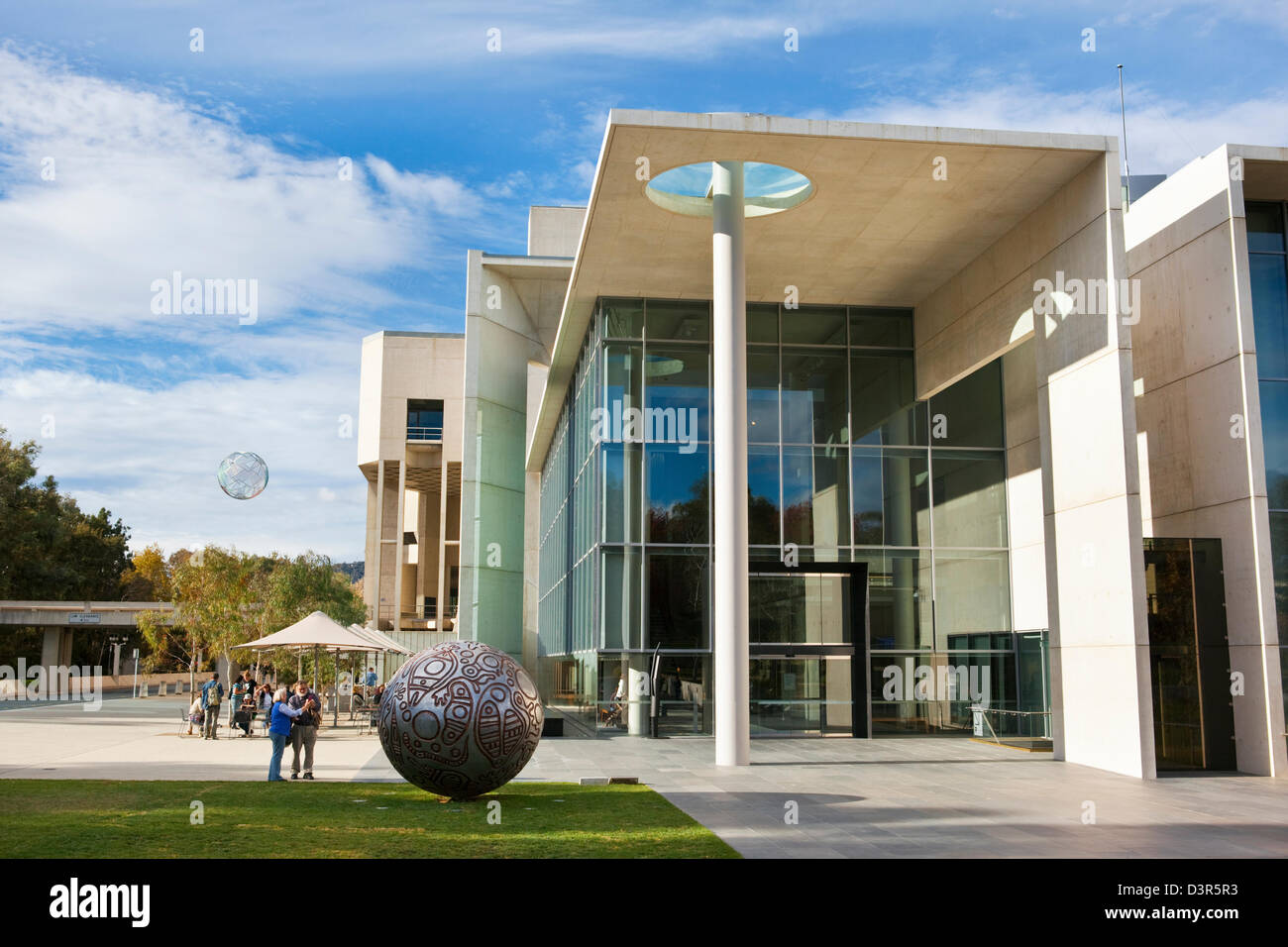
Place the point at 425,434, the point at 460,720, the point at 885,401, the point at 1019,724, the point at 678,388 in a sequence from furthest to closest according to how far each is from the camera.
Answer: the point at 425,434 < the point at 885,401 < the point at 678,388 < the point at 1019,724 < the point at 460,720

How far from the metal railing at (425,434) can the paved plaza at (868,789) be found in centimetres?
3504

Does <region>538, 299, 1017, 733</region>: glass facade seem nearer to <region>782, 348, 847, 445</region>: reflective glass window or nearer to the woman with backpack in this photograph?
<region>782, 348, 847, 445</region>: reflective glass window

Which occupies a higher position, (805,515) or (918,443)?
(918,443)

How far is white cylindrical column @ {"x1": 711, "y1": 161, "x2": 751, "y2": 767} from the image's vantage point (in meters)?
19.3

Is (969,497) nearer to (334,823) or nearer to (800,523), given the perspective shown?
(800,523)

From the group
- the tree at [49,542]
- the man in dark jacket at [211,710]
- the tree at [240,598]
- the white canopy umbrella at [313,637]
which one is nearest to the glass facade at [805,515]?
the white canopy umbrella at [313,637]

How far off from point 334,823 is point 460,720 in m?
1.70

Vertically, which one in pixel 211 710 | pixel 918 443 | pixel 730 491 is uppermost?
pixel 918 443

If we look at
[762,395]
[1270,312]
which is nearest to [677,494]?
[762,395]

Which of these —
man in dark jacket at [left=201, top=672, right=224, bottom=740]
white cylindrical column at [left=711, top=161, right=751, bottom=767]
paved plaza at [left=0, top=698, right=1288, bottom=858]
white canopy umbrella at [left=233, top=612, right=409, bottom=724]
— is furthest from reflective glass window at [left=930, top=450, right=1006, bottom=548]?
man in dark jacket at [left=201, top=672, right=224, bottom=740]

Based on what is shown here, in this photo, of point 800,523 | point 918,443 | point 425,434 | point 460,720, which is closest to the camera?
point 460,720

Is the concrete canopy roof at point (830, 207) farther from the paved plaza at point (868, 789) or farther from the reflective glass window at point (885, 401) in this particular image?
the paved plaza at point (868, 789)

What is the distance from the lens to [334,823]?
11719 mm
